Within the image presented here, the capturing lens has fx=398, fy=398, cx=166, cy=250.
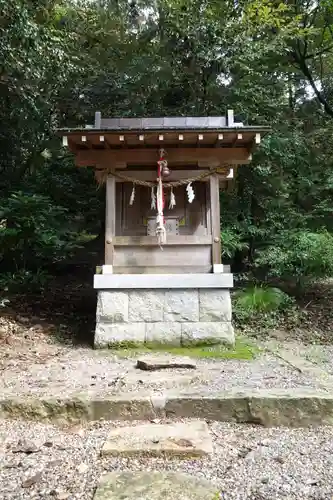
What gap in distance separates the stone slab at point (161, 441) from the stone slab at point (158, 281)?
3.15 m

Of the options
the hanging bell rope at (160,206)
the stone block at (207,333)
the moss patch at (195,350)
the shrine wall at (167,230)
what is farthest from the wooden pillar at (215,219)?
the moss patch at (195,350)

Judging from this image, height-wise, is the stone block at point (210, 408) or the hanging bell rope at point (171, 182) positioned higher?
the hanging bell rope at point (171, 182)

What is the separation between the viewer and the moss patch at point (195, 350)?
19.2 feet

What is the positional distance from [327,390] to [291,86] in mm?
10065

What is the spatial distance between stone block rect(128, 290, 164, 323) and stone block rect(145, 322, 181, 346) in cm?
11

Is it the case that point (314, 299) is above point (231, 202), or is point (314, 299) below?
below

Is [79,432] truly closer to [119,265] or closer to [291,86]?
[119,265]

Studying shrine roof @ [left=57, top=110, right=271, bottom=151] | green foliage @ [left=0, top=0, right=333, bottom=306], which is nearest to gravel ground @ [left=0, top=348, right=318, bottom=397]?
green foliage @ [left=0, top=0, right=333, bottom=306]

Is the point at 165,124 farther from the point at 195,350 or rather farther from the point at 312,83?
the point at 312,83

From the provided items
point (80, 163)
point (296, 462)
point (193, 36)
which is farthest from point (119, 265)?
point (193, 36)

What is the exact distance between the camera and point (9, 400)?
3500 millimetres

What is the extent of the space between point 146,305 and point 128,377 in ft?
6.37

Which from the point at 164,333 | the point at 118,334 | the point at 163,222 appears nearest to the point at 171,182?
the point at 163,222

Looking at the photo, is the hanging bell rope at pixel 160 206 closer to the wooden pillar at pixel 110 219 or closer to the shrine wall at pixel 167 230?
the shrine wall at pixel 167 230
